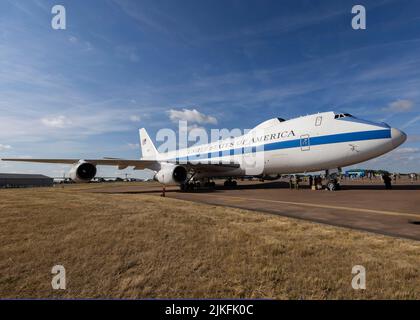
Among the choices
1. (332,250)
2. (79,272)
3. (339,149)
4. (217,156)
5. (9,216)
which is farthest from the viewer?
(217,156)

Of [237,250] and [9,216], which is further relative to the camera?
[9,216]

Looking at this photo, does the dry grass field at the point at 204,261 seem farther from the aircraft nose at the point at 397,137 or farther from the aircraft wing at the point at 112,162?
the aircraft wing at the point at 112,162

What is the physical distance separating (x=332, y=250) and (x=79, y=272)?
466 cm

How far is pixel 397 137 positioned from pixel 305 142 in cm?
606

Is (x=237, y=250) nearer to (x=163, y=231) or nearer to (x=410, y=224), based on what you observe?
(x=163, y=231)

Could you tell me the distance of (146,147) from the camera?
152 ft

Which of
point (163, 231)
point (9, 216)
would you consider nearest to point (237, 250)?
point (163, 231)

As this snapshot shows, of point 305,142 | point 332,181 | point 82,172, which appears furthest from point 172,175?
point 332,181

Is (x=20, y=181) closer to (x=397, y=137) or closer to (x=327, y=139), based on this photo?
(x=327, y=139)

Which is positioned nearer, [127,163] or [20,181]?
[127,163]

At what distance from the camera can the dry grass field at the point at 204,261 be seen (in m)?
3.49

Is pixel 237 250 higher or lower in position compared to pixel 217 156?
lower

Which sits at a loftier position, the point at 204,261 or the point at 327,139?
the point at 327,139
